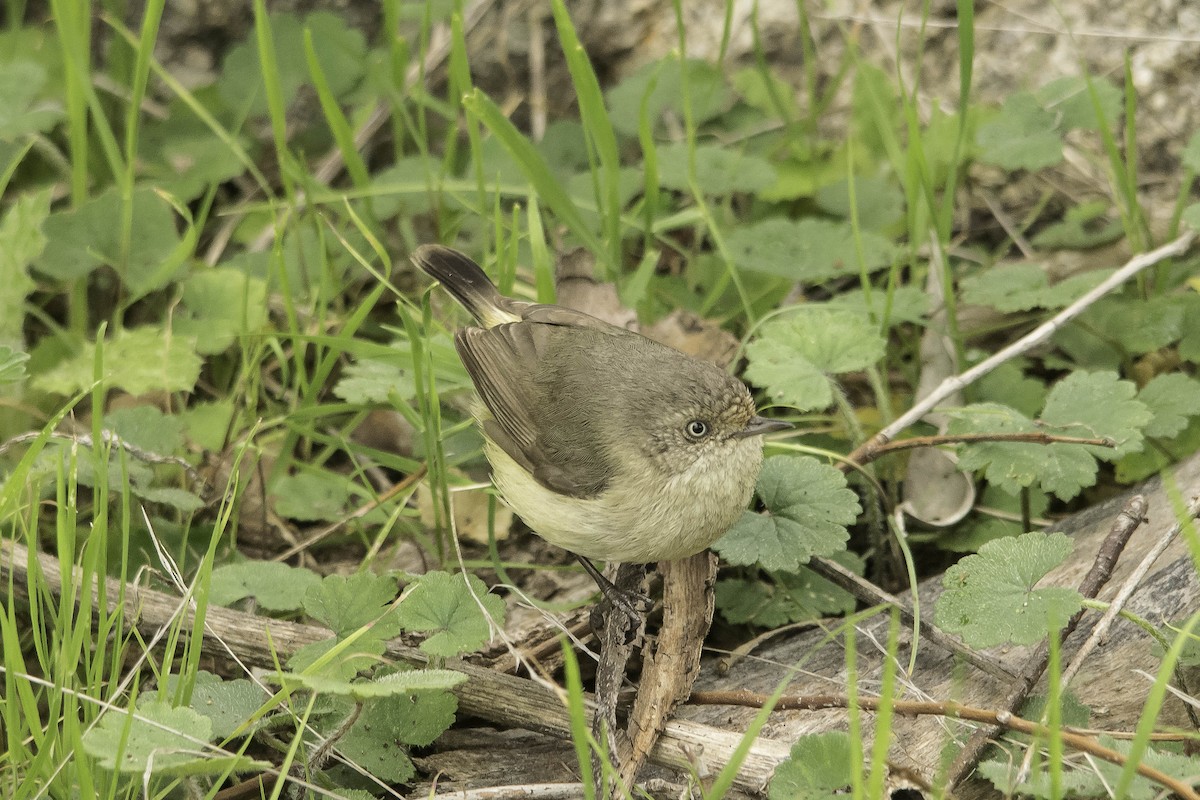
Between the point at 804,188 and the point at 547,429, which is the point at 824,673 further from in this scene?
the point at 804,188

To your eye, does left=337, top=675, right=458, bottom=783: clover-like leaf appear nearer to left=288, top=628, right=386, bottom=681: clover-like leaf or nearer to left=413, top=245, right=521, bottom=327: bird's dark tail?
left=288, top=628, right=386, bottom=681: clover-like leaf

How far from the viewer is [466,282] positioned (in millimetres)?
4055

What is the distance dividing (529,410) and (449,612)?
816 mm

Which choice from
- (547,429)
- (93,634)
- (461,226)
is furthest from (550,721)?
(461,226)

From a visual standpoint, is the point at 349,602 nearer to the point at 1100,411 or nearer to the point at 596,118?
the point at 596,118

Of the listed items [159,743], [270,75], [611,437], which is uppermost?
[270,75]

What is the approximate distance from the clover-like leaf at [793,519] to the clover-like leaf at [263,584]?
1148 millimetres

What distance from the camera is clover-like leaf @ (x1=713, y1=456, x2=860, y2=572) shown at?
3.16m

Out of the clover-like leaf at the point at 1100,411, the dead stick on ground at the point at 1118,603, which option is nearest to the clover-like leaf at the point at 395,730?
the dead stick on ground at the point at 1118,603

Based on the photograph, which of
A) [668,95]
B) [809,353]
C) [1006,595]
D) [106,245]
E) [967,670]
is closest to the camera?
[1006,595]

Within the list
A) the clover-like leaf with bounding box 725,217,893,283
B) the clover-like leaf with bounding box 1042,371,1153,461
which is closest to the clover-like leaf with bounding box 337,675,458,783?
the clover-like leaf with bounding box 1042,371,1153,461

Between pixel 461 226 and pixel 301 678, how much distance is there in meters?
2.73

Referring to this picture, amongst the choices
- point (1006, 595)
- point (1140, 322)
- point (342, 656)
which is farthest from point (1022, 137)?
point (342, 656)

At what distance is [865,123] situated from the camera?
5.09 metres
